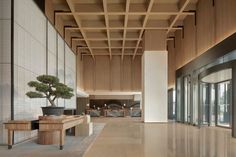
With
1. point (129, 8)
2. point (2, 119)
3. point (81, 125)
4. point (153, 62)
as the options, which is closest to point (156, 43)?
point (153, 62)

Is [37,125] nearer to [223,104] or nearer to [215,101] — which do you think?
[223,104]

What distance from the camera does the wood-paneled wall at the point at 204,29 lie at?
39.9ft

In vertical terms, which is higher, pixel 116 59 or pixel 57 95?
pixel 116 59

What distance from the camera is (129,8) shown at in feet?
53.3

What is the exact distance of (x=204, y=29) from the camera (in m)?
15.6

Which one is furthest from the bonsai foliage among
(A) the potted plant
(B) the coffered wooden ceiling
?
(B) the coffered wooden ceiling

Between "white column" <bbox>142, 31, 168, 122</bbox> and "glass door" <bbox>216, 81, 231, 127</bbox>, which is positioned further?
"white column" <bbox>142, 31, 168, 122</bbox>

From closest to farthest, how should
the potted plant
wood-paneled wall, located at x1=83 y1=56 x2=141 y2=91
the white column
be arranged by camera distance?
the potted plant
the white column
wood-paneled wall, located at x1=83 y1=56 x2=141 y2=91

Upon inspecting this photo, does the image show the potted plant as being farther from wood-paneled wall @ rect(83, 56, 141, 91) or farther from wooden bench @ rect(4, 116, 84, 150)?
wood-paneled wall @ rect(83, 56, 141, 91)

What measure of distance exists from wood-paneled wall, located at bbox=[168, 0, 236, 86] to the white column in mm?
1372

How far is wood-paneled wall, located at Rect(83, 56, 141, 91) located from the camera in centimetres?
3147

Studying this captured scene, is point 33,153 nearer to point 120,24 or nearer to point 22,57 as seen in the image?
point 22,57

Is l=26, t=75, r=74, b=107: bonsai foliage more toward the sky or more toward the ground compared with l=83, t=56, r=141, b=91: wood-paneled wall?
more toward the ground

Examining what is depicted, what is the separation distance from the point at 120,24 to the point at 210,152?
12964mm
